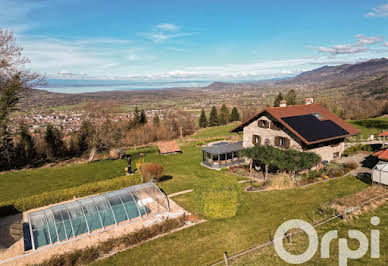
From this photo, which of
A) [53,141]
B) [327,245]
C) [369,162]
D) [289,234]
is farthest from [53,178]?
[369,162]

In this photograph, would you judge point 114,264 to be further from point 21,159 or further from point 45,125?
point 45,125

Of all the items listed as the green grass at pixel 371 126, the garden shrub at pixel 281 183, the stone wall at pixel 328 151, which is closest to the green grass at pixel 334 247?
the garden shrub at pixel 281 183

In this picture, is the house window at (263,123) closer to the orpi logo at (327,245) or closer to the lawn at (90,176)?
the lawn at (90,176)

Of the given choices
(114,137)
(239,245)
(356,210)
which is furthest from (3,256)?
(114,137)

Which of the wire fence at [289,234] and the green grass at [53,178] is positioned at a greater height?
the wire fence at [289,234]

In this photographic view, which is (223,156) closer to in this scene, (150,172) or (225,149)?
(225,149)

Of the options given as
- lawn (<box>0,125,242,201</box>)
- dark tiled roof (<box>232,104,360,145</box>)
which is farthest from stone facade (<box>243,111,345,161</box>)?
lawn (<box>0,125,242,201</box>)
